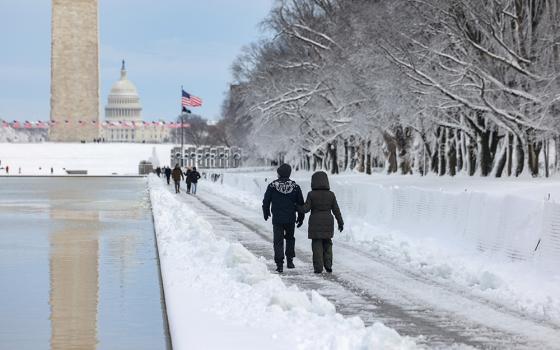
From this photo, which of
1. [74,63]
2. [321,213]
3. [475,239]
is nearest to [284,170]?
[321,213]

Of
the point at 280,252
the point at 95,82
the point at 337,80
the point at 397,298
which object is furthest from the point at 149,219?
the point at 95,82

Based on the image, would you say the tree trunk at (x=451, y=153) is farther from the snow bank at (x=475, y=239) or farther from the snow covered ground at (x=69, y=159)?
the snow covered ground at (x=69, y=159)

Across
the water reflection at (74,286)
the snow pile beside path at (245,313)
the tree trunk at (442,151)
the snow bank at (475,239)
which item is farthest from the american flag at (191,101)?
the snow pile beside path at (245,313)

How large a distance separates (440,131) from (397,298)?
39234 mm

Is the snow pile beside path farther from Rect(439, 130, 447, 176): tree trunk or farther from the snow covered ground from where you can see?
the snow covered ground

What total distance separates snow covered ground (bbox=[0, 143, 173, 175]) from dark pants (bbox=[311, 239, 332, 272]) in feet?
A: 333

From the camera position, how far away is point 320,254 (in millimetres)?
15477

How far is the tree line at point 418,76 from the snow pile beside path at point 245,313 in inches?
692

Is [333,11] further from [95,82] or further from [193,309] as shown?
[95,82]

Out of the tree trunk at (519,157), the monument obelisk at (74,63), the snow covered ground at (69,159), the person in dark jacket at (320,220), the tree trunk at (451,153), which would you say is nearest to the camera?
the person in dark jacket at (320,220)

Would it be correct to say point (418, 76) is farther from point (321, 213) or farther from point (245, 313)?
point (245, 313)

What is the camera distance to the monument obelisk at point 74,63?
112125 millimetres

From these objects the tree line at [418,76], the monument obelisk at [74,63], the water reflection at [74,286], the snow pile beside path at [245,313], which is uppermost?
the monument obelisk at [74,63]

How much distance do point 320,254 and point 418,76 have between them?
61.8ft
